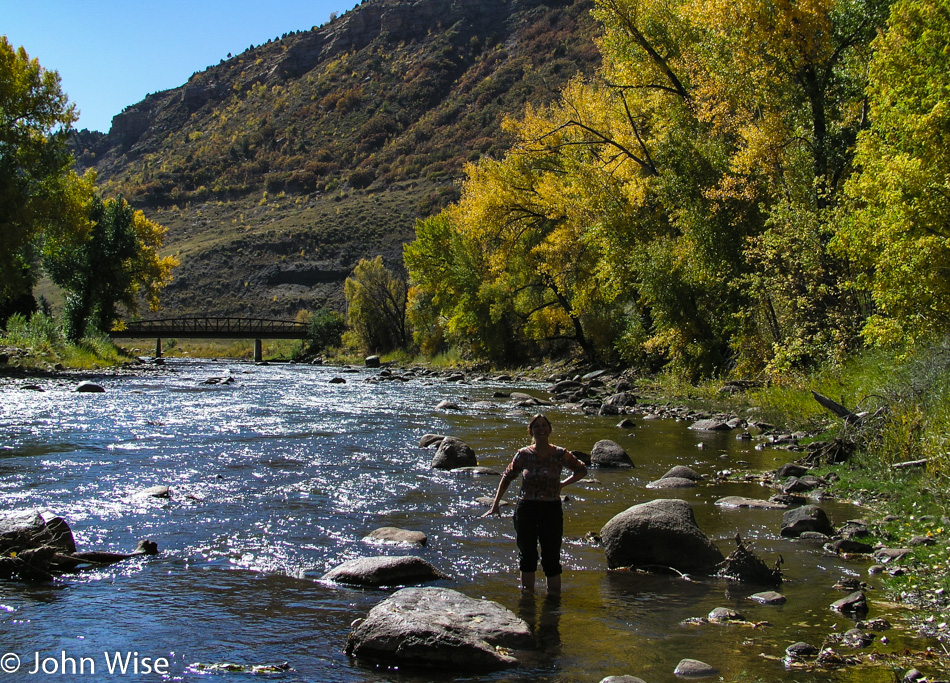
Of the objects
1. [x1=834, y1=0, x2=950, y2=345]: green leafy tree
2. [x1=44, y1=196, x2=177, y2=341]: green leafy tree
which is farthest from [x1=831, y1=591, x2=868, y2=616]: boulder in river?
[x1=44, y1=196, x2=177, y2=341]: green leafy tree

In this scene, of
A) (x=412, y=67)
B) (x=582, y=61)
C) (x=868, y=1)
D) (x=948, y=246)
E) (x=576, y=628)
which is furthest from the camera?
(x=412, y=67)

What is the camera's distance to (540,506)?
272 inches

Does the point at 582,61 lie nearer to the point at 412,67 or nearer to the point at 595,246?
the point at 412,67

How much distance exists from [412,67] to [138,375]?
13910cm

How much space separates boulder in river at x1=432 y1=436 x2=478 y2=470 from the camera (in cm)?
1277

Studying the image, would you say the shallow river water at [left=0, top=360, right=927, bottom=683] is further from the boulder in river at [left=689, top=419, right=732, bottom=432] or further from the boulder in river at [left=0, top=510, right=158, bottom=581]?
the boulder in river at [left=689, top=419, right=732, bottom=432]

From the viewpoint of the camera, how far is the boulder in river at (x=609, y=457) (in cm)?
1277

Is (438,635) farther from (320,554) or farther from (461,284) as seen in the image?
(461,284)

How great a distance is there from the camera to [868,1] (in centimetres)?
1675

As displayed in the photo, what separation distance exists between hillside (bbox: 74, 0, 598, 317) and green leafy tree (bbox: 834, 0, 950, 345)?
76507mm

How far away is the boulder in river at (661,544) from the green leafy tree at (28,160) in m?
31.1

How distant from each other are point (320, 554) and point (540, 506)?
2.57 metres

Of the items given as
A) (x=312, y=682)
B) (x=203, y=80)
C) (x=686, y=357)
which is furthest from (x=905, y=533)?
(x=203, y=80)

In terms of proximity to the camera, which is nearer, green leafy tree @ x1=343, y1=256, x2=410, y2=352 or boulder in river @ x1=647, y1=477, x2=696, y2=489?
boulder in river @ x1=647, y1=477, x2=696, y2=489
